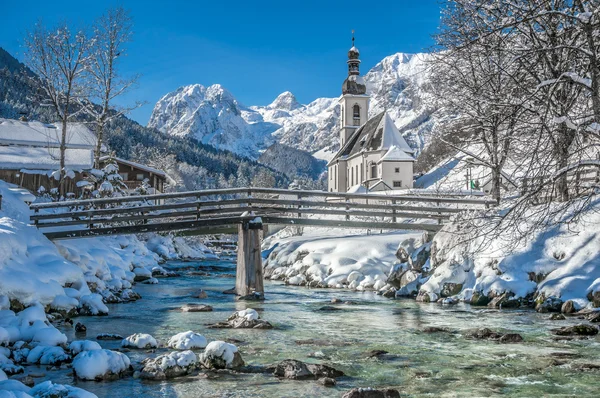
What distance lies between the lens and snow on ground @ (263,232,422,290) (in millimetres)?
26186

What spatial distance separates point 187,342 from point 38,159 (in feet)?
116

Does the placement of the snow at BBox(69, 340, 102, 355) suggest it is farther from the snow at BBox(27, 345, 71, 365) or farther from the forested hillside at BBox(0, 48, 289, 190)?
the forested hillside at BBox(0, 48, 289, 190)

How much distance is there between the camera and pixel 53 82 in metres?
31.4

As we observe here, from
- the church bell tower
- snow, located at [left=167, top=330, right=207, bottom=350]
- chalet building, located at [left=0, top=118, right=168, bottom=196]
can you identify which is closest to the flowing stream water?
snow, located at [left=167, top=330, right=207, bottom=350]

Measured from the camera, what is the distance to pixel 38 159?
42.0 metres

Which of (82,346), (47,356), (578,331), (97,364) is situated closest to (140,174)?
(82,346)

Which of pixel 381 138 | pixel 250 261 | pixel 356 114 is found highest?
pixel 356 114

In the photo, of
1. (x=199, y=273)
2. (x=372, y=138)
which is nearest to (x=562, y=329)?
(x=199, y=273)

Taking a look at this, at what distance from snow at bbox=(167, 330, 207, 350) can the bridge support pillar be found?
31.9ft

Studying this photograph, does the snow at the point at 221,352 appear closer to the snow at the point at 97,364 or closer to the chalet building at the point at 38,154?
the snow at the point at 97,364

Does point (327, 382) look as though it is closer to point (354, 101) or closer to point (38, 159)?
point (38, 159)

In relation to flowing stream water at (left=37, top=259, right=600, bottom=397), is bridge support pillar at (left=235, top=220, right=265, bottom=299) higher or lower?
higher

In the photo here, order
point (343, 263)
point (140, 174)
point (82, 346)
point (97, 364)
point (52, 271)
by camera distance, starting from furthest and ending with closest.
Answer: point (140, 174), point (343, 263), point (52, 271), point (82, 346), point (97, 364)

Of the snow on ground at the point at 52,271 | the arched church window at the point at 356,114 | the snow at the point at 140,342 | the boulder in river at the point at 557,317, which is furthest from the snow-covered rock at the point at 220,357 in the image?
the arched church window at the point at 356,114
